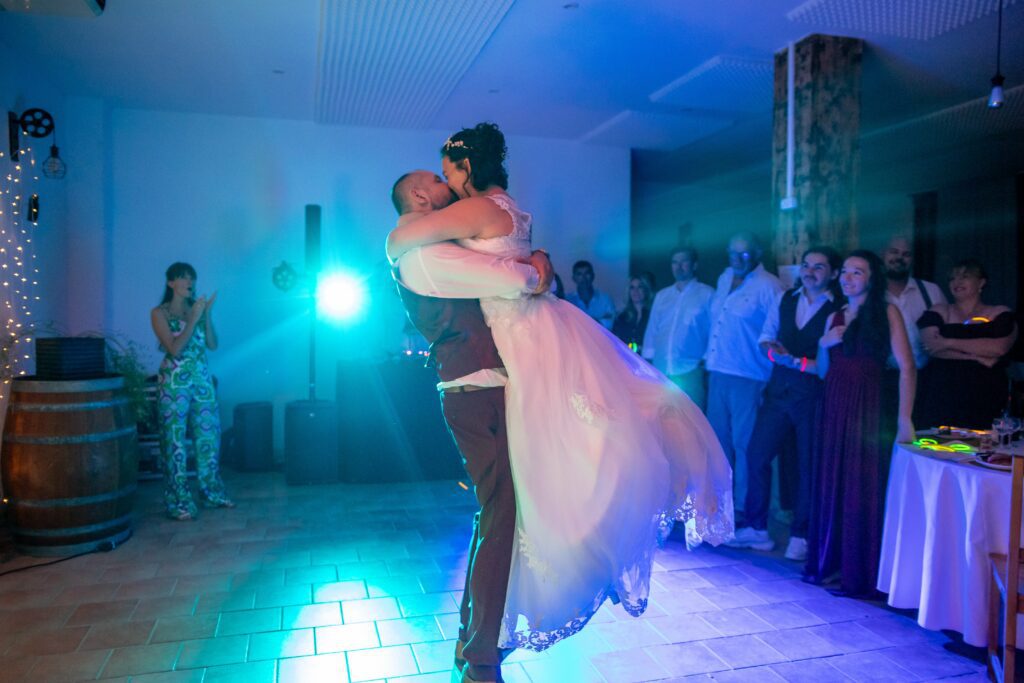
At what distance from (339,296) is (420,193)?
194 inches

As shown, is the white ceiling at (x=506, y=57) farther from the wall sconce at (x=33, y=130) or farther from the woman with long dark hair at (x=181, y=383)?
the woman with long dark hair at (x=181, y=383)

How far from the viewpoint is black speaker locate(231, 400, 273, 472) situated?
6.10m

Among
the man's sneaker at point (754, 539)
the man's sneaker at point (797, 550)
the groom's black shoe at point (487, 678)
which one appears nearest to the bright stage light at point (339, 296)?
the man's sneaker at point (754, 539)

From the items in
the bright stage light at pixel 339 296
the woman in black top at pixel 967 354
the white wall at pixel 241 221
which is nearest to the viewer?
the woman in black top at pixel 967 354

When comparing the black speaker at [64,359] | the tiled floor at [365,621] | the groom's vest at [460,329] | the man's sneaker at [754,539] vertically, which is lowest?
the tiled floor at [365,621]

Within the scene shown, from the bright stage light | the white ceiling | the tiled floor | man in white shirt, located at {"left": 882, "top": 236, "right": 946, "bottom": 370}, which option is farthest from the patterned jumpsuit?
man in white shirt, located at {"left": 882, "top": 236, "right": 946, "bottom": 370}

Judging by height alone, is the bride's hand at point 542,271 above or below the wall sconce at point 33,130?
below

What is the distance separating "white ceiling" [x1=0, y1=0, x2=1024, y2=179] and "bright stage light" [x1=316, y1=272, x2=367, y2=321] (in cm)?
151

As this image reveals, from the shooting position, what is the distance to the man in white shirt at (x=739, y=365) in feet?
14.1

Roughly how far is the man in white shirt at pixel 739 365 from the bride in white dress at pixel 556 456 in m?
2.36

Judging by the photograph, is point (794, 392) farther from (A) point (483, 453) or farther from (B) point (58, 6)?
(B) point (58, 6)

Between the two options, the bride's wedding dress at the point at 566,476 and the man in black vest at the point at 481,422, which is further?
the man in black vest at the point at 481,422

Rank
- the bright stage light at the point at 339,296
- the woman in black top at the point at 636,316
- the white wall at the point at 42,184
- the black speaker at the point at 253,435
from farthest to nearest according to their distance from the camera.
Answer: the bright stage light at the point at 339,296 → the woman in black top at the point at 636,316 → the black speaker at the point at 253,435 → the white wall at the point at 42,184

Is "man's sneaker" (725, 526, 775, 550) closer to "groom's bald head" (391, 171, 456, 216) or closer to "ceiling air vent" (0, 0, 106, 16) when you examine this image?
"groom's bald head" (391, 171, 456, 216)
